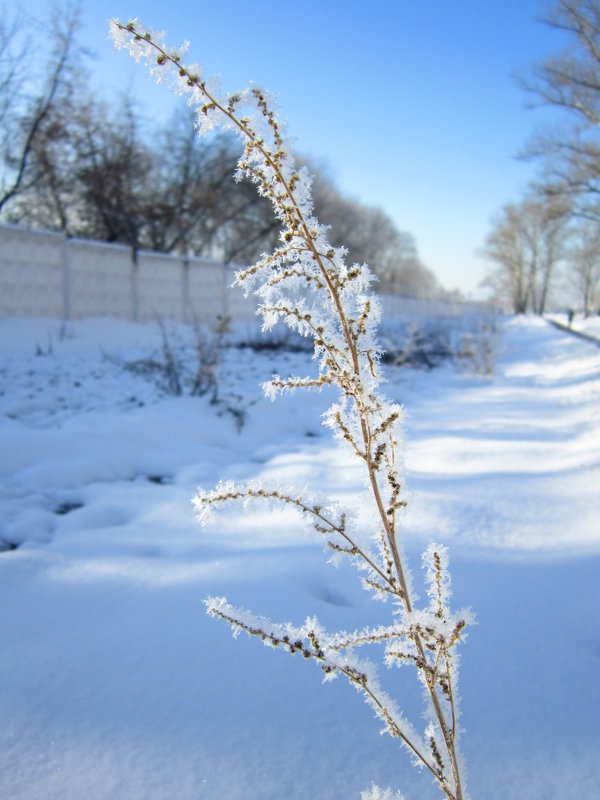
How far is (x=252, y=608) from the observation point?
2.11m

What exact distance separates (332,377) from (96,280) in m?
13.7

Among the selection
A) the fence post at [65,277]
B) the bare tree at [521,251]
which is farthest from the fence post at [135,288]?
the bare tree at [521,251]

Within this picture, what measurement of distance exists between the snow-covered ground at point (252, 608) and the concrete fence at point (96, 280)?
14.4 feet

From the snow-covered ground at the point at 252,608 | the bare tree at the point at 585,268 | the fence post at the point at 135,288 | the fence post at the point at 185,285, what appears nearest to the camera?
the snow-covered ground at the point at 252,608

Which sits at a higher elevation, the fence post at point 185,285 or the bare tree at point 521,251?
the bare tree at point 521,251

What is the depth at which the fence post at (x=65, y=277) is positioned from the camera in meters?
12.2

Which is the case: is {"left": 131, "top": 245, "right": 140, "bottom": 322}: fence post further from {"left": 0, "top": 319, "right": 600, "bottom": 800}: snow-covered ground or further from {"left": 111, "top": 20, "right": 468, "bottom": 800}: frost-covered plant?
{"left": 111, "top": 20, "right": 468, "bottom": 800}: frost-covered plant

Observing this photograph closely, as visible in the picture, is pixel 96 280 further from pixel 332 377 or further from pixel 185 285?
pixel 332 377

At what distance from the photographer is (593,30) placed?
789 inches

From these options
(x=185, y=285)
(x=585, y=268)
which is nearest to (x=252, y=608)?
(x=185, y=285)

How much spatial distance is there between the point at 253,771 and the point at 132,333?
477 inches

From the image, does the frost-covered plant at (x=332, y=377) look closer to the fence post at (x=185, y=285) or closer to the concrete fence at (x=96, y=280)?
the concrete fence at (x=96, y=280)

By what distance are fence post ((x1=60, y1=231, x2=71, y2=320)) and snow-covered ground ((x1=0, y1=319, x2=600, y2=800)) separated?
8.32 m

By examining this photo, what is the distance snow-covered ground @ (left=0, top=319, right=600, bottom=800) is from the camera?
1.38m
